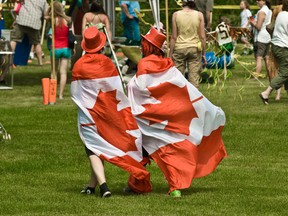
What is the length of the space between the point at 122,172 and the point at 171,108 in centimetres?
190

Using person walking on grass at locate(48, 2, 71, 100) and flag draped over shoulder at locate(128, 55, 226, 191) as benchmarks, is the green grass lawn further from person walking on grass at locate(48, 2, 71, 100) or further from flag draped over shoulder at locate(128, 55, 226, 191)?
person walking on grass at locate(48, 2, 71, 100)

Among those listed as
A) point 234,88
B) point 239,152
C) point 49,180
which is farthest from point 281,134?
point 234,88

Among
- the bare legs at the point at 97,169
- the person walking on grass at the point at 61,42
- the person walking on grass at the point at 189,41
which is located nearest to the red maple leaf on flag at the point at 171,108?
the bare legs at the point at 97,169

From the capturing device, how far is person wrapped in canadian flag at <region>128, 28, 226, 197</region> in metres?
11.2

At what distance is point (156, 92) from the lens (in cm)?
1124

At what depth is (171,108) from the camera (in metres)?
11.3

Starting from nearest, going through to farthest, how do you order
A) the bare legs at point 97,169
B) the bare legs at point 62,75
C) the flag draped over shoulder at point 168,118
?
the bare legs at point 97,169, the flag draped over shoulder at point 168,118, the bare legs at point 62,75

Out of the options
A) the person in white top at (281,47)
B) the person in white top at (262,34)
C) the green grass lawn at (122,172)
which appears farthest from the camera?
the person in white top at (262,34)

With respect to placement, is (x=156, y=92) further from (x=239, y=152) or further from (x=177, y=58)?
(x=177, y=58)

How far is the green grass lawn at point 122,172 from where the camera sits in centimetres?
1060

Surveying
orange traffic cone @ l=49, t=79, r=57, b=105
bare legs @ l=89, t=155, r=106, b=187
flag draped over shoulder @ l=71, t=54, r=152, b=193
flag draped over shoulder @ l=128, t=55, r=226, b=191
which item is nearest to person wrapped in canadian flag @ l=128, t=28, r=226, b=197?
flag draped over shoulder @ l=128, t=55, r=226, b=191

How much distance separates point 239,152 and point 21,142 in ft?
9.45

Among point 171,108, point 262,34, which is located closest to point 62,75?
point 262,34

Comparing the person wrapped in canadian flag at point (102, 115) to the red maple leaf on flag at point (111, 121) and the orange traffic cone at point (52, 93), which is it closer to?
the red maple leaf on flag at point (111, 121)
